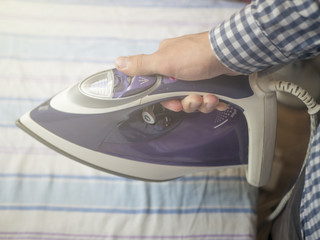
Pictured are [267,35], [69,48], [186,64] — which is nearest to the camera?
[267,35]

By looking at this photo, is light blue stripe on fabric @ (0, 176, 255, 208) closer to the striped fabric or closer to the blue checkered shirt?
the striped fabric

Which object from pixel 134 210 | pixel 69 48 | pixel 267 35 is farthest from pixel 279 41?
pixel 69 48

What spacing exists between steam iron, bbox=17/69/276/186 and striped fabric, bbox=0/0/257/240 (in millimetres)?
50

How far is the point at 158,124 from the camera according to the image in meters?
0.76

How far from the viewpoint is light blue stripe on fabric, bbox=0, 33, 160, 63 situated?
1.02m

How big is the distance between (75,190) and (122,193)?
0.11 metres

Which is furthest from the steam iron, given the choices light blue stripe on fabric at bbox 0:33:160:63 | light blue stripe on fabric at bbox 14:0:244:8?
Result: light blue stripe on fabric at bbox 14:0:244:8

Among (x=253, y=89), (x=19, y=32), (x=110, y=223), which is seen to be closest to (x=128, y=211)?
(x=110, y=223)

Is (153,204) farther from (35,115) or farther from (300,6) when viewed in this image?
(300,6)

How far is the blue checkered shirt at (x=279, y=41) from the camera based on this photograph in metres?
0.50

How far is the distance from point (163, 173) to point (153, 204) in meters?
0.07

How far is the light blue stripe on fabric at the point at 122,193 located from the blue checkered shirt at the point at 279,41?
273mm

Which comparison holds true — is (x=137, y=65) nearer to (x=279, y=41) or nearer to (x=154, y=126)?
(x=154, y=126)

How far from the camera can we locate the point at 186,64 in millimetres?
643
